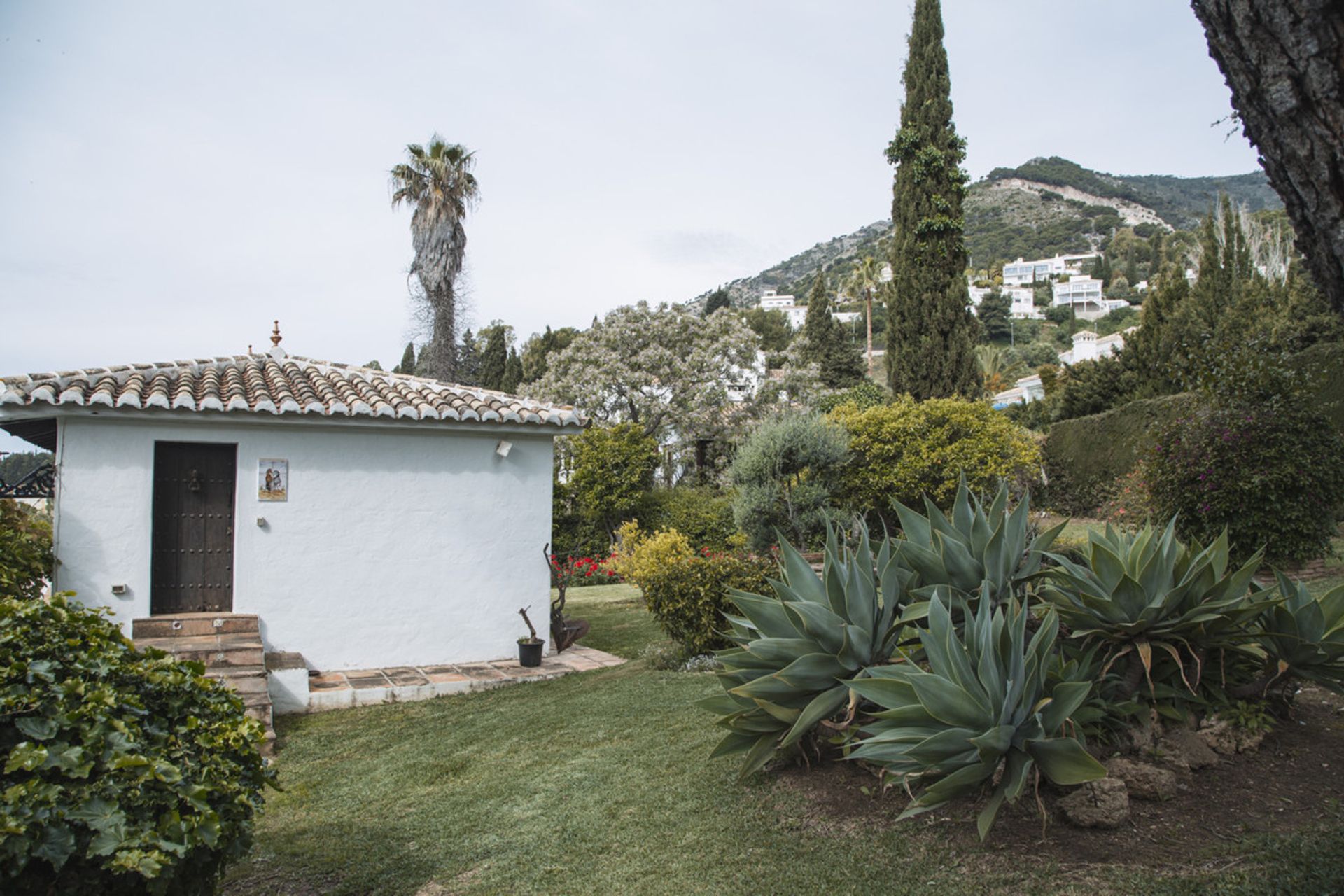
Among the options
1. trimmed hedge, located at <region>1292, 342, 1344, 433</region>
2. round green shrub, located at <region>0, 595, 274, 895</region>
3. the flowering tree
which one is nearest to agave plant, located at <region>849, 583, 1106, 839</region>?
round green shrub, located at <region>0, 595, 274, 895</region>

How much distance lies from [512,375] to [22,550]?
31.3m

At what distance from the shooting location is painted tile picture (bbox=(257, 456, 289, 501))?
29.8 ft

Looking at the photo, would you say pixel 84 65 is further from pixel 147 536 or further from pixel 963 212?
pixel 963 212

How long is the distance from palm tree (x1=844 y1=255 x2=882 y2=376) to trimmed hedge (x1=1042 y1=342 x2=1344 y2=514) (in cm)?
2720

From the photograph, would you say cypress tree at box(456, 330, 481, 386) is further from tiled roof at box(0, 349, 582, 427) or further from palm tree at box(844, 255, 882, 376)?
palm tree at box(844, 255, 882, 376)

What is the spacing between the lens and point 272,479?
9125 mm

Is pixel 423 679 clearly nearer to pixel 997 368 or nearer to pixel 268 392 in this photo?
pixel 268 392

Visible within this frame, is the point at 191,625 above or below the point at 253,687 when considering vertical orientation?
above

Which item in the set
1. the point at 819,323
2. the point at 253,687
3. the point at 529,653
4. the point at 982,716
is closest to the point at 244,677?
the point at 253,687

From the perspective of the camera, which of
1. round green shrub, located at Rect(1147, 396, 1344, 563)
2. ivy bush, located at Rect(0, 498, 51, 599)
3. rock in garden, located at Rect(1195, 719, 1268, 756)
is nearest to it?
rock in garden, located at Rect(1195, 719, 1268, 756)

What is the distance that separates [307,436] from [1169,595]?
851 cm

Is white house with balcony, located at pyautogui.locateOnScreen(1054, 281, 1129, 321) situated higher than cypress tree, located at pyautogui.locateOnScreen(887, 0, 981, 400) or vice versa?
white house with balcony, located at pyautogui.locateOnScreen(1054, 281, 1129, 321)

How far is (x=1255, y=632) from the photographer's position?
12.7 ft

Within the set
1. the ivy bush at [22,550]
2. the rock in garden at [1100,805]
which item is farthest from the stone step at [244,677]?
the rock in garden at [1100,805]
